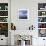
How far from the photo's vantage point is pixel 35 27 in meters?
6.46

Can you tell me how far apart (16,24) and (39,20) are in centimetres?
122

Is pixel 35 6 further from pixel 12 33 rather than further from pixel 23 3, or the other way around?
pixel 12 33

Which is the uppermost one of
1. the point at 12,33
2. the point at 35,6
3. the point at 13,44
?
the point at 35,6

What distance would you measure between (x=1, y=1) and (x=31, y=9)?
5.38ft

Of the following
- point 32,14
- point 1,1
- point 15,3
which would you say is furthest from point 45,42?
point 1,1

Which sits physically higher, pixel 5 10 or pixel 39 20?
pixel 5 10

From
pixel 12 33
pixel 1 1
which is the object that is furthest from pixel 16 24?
pixel 1 1

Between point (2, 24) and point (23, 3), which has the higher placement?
point (23, 3)

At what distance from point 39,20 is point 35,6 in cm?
76

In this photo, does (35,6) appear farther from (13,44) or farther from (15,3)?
(13,44)

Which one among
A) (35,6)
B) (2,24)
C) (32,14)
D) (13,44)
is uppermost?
(35,6)

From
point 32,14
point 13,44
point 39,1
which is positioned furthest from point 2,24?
point 39,1

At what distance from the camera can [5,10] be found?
663 centimetres

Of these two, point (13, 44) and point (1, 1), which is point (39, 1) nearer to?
point (1, 1)
